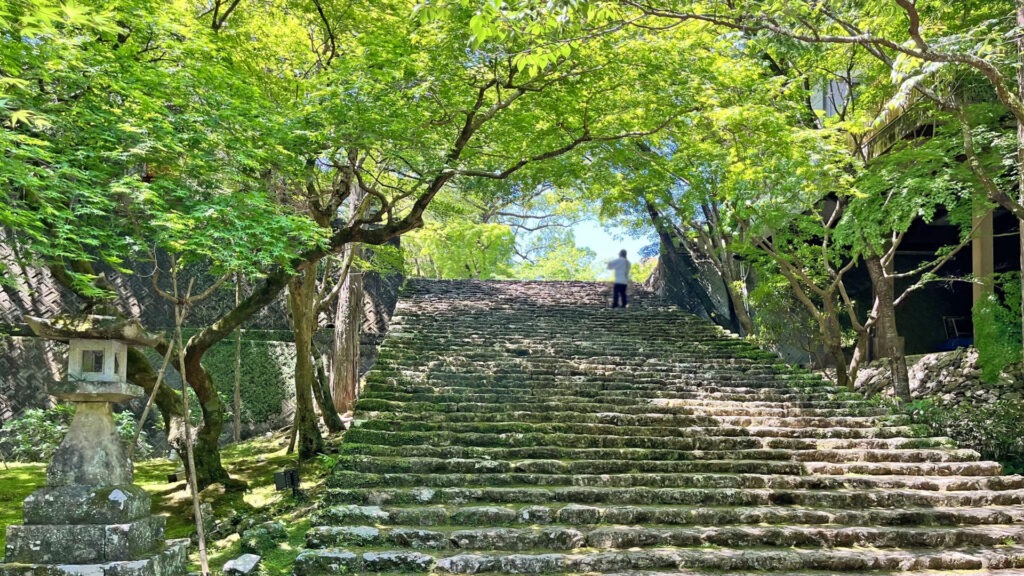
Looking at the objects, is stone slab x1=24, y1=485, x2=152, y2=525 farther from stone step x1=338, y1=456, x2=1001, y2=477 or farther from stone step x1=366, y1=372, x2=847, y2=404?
stone step x1=366, y1=372, x2=847, y2=404

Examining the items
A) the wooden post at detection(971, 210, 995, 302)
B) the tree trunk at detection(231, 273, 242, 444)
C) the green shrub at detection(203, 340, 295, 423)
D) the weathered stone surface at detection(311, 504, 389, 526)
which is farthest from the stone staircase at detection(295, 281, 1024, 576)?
the green shrub at detection(203, 340, 295, 423)

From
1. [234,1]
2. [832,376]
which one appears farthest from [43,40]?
[832,376]

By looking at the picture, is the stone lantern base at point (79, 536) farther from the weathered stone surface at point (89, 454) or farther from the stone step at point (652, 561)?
the stone step at point (652, 561)

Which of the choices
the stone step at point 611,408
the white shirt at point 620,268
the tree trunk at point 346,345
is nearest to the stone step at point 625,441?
the stone step at point 611,408

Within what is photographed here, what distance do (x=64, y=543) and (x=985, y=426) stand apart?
1057cm

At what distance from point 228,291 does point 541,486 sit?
1042 centimetres

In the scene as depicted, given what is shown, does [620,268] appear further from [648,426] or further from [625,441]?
[625,441]

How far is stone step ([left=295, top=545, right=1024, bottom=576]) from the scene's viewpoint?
20.4ft

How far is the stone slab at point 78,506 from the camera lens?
4902mm

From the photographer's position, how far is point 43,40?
20.0 ft

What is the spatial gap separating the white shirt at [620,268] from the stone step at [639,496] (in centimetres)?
706

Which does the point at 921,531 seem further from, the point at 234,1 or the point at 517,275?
the point at 517,275

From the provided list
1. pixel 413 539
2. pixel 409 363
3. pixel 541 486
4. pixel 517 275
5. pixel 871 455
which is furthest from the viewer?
pixel 517 275

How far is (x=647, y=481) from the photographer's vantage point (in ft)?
25.8
